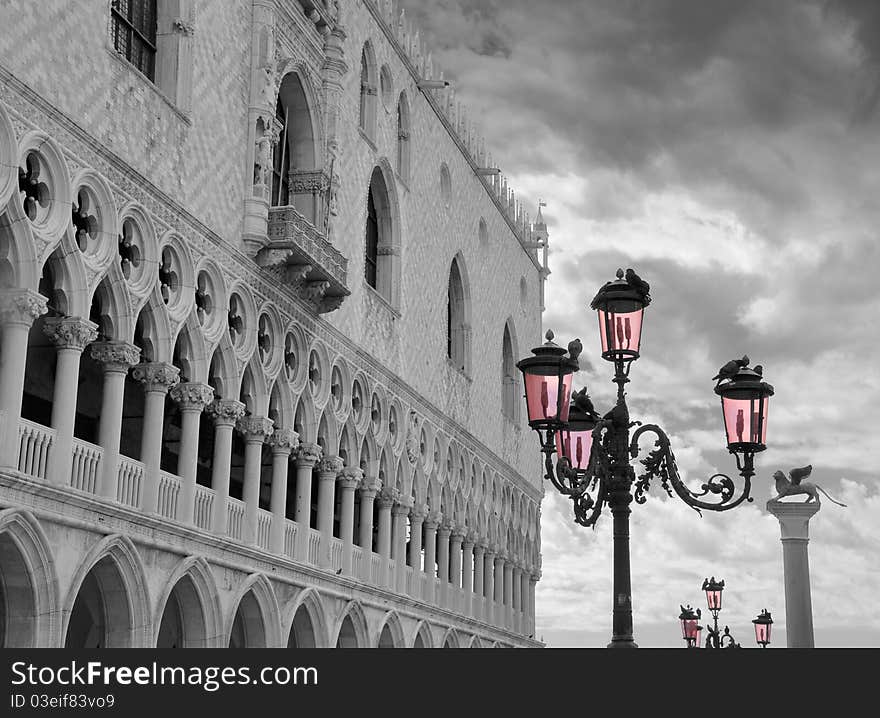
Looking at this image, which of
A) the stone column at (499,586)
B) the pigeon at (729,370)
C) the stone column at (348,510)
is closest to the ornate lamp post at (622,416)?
the pigeon at (729,370)

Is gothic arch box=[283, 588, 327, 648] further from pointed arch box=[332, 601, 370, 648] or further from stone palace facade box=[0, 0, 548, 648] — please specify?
pointed arch box=[332, 601, 370, 648]

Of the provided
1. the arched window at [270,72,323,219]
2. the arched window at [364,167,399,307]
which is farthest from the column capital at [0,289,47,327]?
the arched window at [364,167,399,307]

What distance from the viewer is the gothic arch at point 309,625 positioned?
60.2 ft

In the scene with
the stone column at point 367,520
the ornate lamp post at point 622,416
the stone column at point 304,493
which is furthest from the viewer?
the stone column at point 367,520

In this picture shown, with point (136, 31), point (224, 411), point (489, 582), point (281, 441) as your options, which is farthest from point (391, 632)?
point (136, 31)

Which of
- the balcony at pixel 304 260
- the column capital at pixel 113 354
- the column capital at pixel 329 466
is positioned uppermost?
the balcony at pixel 304 260

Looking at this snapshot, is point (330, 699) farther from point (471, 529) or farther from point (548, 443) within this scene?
point (471, 529)

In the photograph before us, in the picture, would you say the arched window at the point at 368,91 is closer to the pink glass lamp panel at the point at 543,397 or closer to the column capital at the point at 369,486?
the column capital at the point at 369,486

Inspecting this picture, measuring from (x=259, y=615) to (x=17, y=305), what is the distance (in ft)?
19.5

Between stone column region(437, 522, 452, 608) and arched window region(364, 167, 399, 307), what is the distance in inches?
191

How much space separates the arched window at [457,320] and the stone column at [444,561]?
372cm

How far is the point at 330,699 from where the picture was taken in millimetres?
6477

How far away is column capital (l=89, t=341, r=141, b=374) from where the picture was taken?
13.9 meters

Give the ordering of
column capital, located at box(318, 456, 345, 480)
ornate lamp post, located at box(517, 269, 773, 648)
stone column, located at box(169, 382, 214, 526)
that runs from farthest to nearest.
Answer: column capital, located at box(318, 456, 345, 480) → stone column, located at box(169, 382, 214, 526) → ornate lamp post, located at box(517, 269, 773, 648)
